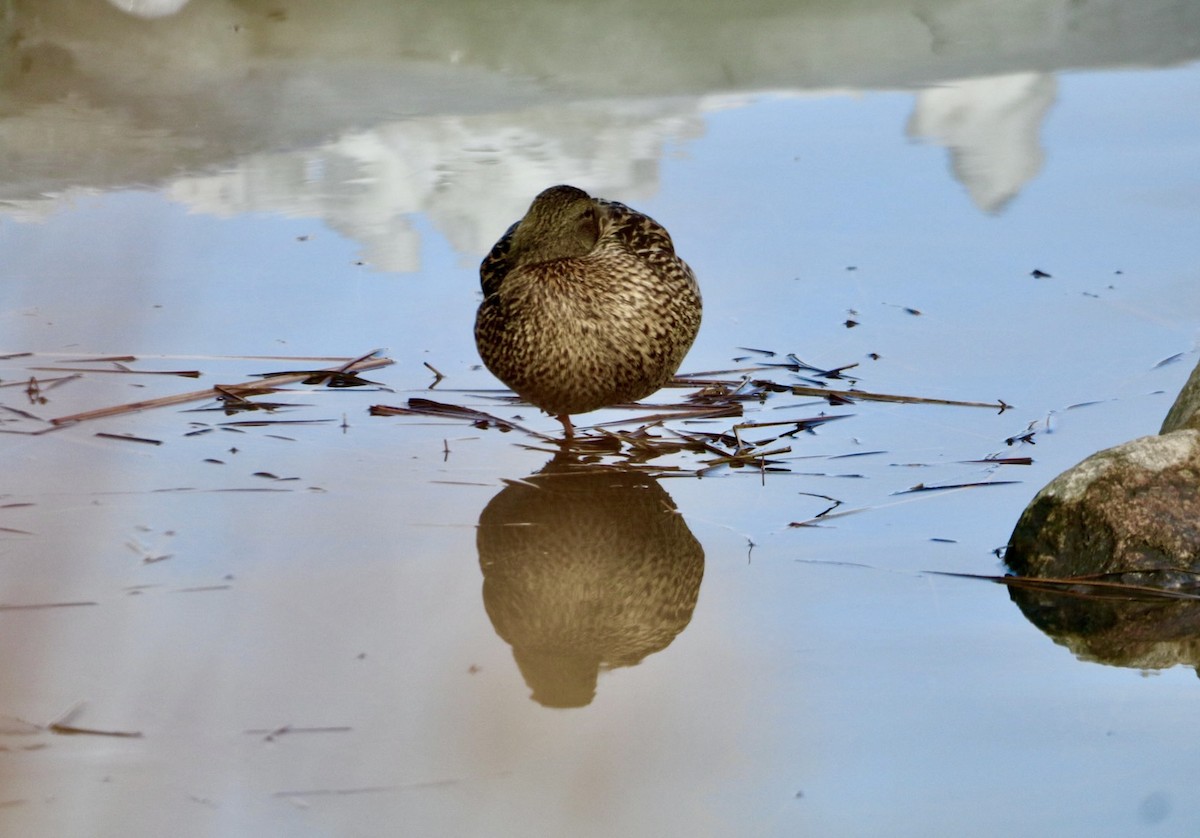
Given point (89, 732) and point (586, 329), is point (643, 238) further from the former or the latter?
point (89, 732)

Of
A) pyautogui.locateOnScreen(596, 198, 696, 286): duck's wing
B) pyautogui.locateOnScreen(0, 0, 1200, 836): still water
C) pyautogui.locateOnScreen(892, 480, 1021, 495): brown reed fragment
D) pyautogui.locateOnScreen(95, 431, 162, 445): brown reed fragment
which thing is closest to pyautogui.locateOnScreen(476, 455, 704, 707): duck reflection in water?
pyautogui.locateOnScreen(0, 0, 1200, 836): still water

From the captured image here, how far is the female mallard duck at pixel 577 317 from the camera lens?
409 cm

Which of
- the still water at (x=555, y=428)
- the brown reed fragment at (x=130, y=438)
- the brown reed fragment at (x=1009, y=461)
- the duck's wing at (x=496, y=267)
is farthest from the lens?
the duck's wing at (x=496, y=267)

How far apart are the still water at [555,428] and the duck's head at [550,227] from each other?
1.65 ft

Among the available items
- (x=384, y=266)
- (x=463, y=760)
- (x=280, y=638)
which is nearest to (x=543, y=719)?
(x=463, y=760)

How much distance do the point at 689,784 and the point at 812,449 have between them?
1.74 metres

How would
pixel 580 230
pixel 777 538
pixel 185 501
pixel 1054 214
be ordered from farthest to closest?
1. pixel 1054 214
2. pixel 580 230
3. pixel 185 501
4. pixel 777 538

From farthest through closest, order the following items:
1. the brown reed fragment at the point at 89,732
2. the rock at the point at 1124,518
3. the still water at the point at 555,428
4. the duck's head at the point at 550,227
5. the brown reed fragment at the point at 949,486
Result: the duck's head at the point at 550,227 < the brown reed fragment at the point at 949,486 < the rock at the point at 1124,518 < the brown reed fragment at the point at 89,732 < the still water at the point at 555,428

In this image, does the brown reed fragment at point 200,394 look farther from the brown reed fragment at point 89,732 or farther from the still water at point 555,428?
the brown reed fragment at point 89,732

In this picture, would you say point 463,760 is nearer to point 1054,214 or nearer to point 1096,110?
point 1054,214

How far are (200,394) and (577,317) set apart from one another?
1.14 m

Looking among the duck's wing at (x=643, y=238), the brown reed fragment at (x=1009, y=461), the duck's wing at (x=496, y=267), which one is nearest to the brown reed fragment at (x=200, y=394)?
the duck's wing at (x=496, y=267)

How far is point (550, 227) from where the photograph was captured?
4191 mm

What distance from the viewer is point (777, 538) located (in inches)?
135
